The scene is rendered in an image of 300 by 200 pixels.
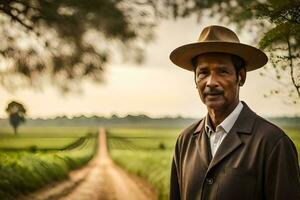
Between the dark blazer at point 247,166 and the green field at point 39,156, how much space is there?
460 centimetres

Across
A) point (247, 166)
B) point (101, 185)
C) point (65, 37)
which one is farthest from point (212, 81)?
point (101, 185)

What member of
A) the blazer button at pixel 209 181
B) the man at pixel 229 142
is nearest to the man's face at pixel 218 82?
the man at pixel 229 142

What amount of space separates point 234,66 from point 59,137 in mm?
6575

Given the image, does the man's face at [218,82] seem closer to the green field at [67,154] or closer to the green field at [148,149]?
the green field at [67,154]

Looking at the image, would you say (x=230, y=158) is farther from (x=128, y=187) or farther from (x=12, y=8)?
(x=128, y=187)

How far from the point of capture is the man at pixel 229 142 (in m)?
1.41

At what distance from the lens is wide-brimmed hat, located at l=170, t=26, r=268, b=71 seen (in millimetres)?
1535

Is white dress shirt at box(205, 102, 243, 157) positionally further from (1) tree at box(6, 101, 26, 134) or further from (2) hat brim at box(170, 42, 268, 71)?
(1) tree at box(6, 101, 26, 134)

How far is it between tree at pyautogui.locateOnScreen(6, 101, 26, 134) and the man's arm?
5.33m

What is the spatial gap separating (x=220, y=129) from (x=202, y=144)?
7cm

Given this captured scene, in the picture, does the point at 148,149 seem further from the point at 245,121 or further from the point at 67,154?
the point at 245,121

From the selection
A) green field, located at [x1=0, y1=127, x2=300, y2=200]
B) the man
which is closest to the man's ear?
the man

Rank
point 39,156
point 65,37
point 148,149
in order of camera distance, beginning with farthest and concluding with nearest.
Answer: point 148,149 → point 39,156 → point 65,37

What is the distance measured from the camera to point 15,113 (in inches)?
260
